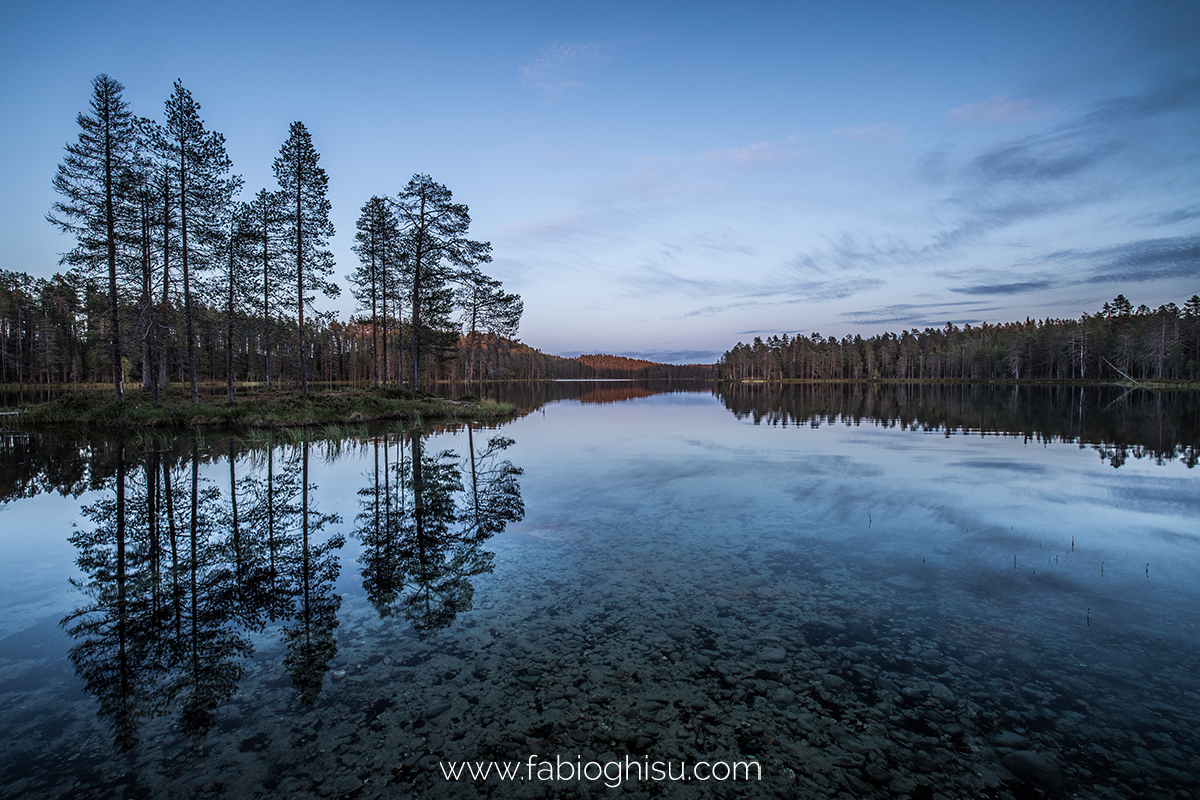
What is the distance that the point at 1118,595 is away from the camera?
7.22 metres

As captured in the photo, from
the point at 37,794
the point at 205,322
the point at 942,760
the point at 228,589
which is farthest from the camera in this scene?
the point at 205,322

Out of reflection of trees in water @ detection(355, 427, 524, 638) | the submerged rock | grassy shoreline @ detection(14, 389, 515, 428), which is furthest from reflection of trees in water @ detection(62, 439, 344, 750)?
Answer: grassy shoreline @ detection(14, 389, 515, 428)

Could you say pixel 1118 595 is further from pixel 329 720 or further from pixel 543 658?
pixel 329 720

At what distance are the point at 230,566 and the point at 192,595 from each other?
1.07 m

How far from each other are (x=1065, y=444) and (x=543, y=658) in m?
27.5

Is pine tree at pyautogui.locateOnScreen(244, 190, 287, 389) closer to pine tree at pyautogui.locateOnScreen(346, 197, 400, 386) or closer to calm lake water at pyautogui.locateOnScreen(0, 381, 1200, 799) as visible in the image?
pine tree at pyautogui.locateOnScreen(346, 197, 400, 386)

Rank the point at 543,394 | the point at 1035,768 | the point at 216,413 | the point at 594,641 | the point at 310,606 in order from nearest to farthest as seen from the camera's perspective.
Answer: the point at 1035,768, the point at 594,641, the point at 310,606, the point at 216,413, the point at 543,394

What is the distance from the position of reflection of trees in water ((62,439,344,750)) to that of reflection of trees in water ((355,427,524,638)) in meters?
0.79

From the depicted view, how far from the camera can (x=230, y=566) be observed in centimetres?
795

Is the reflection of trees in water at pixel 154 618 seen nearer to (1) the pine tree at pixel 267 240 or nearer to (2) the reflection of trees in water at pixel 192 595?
(2) the reflection of trees in water at pixel 192 595

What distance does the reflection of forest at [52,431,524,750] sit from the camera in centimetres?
515

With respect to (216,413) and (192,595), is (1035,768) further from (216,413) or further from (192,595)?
(216,413)

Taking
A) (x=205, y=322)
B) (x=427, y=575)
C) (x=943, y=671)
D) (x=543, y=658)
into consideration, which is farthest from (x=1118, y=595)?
(x=205, y=322)

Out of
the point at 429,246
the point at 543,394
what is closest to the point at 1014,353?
the point at 543,394
